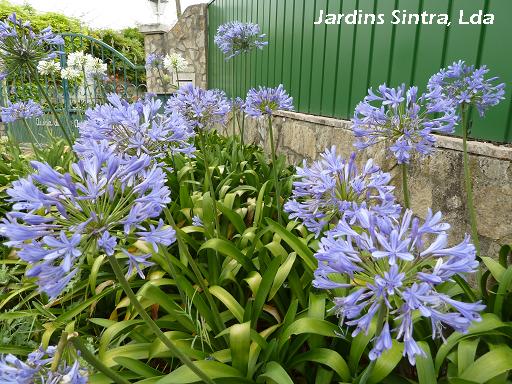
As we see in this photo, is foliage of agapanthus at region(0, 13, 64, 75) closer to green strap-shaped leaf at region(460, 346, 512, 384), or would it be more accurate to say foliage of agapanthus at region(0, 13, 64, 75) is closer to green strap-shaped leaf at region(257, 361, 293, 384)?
green strap-shaped leaf at region(257, 361, 293, 384)

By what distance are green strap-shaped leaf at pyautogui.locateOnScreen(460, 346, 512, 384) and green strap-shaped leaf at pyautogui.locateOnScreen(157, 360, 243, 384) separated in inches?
34.5

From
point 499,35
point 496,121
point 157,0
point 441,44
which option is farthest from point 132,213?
point 157,0

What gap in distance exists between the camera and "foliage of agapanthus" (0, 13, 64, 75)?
2.56 meters

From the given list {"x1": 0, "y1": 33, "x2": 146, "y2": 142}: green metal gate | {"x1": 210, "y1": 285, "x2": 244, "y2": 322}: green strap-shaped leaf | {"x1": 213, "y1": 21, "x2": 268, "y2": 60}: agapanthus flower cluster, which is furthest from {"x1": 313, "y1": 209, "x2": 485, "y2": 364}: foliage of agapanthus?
{"x1": 0, "y1": 33, "x2": 146, "y2": 142}: green metal gate

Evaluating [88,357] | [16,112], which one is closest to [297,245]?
[88,357]

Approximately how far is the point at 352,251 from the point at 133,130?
108 centimetres

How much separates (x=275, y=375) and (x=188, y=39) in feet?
32.6

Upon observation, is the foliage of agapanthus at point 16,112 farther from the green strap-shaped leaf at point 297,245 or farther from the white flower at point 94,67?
the green strap-shaped leaf at point 297,245

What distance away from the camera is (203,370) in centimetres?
155

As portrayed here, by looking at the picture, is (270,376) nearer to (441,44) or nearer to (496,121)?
(496,121)

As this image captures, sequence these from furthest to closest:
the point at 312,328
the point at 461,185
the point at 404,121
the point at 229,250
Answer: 1. the point at 461,185
2. the point at 229,250
3. the point at 404,121
4. the point at 312,328

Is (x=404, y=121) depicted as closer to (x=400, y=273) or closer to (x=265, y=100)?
(x=400, y=273)

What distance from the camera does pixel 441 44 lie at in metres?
3.02

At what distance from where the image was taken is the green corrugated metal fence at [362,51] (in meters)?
2.64
